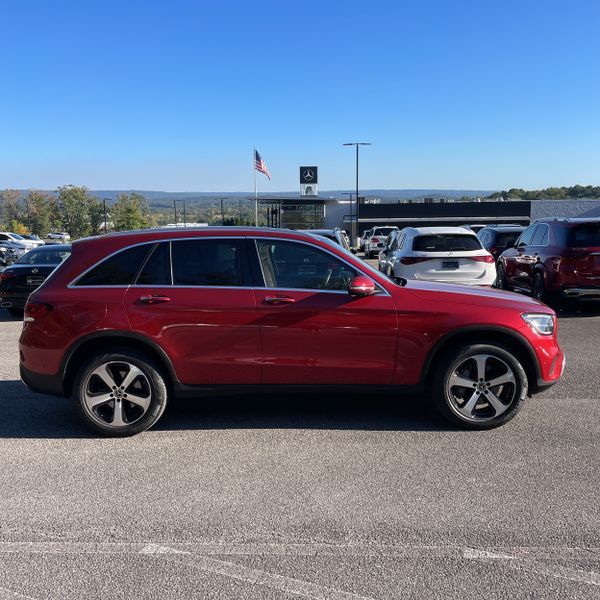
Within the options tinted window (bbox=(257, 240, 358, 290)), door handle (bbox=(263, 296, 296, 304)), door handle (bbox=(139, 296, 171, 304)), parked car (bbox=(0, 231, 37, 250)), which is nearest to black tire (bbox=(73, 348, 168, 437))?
door handle (bbox=(139, 296, 171, 304))

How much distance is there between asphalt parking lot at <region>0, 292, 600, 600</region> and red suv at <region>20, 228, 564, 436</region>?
0.41m

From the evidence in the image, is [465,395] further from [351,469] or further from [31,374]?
[31,374]

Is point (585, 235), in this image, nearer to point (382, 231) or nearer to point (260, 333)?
point (260, 333)

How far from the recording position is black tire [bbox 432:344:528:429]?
512 cm

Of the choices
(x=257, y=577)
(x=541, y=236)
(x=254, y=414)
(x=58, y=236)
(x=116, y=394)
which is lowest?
(x=58, y=236)

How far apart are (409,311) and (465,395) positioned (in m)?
0.89

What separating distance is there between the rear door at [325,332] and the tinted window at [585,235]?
289 inches


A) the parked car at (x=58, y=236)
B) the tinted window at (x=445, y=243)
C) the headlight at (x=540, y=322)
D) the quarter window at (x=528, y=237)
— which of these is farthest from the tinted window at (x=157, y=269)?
the parked car at (x=58, y=236)

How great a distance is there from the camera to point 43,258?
42.9 ft

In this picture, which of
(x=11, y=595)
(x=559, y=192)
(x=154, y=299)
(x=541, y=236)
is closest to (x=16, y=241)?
(x=541, y=236)

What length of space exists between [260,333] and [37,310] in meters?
1.91

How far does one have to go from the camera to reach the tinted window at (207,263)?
5.23 metres

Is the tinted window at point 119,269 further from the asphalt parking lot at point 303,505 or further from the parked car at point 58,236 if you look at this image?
the parked car at point 58,236

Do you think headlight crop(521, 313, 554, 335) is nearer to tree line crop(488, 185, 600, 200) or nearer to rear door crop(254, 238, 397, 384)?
rear door crop(254, 238, 397, 384)
